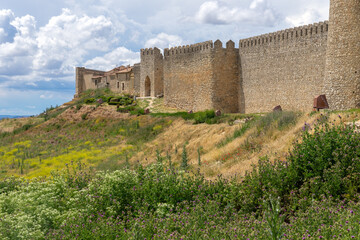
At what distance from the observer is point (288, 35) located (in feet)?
70.1

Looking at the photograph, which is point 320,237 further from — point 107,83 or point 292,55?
point 107,83

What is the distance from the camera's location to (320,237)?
457 cm

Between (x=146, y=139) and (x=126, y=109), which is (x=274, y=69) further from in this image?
(x=126, y=109)

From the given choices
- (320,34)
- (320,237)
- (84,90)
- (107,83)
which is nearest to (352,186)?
(320,237)

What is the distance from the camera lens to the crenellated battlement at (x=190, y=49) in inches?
1003

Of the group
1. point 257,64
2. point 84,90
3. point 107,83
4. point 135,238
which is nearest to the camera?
point 135,238

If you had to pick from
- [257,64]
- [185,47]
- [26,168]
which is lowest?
[26,168]

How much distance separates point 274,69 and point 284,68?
818mm

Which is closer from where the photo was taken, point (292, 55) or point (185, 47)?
point (292, 55)

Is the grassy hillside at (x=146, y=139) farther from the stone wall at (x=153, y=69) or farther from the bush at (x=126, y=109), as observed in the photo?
the stone wall at (x=153, y=69)

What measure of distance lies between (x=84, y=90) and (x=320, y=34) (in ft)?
125

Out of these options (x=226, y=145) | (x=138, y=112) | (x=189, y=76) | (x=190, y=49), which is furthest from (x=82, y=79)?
(x=226, y=145)

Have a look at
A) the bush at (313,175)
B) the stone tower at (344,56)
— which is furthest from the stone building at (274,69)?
the bush at (313,175)

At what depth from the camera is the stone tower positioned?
1480 centimetres
